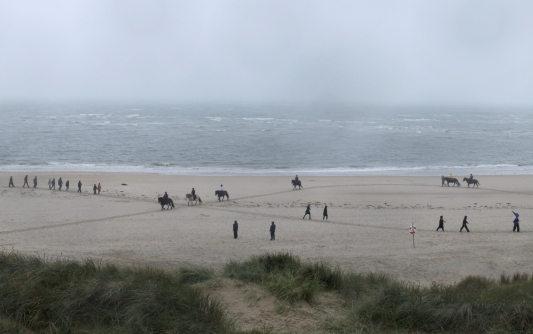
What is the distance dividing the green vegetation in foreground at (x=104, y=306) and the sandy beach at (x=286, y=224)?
5.75 meters

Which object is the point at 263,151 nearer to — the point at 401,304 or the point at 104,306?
the point at 401,304

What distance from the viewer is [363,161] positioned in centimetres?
5281

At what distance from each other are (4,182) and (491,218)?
30.2m

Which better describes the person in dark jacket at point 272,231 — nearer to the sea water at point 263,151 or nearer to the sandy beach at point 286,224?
the sandy beach at point 286,224

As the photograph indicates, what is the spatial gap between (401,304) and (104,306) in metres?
4.55

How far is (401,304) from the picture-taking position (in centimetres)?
817

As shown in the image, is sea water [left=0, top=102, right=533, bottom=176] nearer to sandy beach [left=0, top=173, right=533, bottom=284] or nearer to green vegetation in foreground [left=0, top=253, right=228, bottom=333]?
sandy beach [left=0, top=173, right=533, bottom=284]

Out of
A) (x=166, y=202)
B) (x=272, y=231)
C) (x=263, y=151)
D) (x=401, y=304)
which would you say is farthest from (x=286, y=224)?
(x=263, y=151)

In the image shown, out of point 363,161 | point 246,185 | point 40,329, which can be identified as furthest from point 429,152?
point 40,329

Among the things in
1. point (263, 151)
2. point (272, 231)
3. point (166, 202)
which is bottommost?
point (166, 202)

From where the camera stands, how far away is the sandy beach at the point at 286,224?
15.9 metres

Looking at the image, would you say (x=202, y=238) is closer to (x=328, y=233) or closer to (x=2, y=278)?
(x=328, y=233)

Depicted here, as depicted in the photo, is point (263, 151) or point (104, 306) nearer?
point (104, 306)

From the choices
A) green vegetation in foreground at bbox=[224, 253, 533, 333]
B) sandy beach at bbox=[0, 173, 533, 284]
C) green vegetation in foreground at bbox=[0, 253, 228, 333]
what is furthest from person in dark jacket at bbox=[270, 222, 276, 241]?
green vegetation in foreground at bbox=[0, 253, 228, 333]
